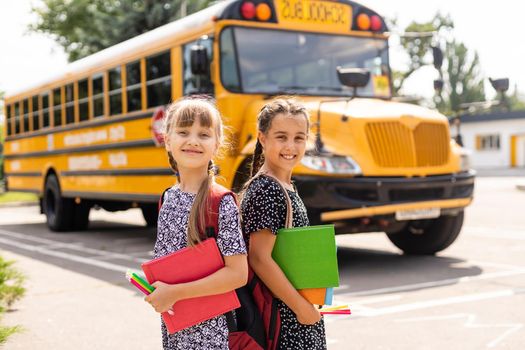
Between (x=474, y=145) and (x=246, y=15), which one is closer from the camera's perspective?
(x=246, y=15)

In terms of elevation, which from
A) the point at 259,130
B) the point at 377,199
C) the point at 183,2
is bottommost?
the point at 377,199

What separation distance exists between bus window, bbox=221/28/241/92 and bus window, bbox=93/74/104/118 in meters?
3.19

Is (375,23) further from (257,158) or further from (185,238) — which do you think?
(185,238)

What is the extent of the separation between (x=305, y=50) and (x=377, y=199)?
78.3 inches

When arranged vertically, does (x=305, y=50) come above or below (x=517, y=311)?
above

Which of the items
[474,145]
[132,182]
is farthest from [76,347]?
[474,145]

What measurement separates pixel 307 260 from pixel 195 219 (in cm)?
36

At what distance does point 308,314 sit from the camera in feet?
7.72

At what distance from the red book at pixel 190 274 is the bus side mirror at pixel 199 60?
5416mm

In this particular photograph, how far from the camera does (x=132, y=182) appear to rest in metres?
9.43

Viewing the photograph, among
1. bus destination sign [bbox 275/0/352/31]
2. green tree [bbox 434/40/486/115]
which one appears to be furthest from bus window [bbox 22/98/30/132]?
green tree [bbox 434/40/486/115]

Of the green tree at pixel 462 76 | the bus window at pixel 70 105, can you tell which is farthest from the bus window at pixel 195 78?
the green tree at pixel 462 76

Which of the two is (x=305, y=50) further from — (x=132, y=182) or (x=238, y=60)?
(x=132, y=182)

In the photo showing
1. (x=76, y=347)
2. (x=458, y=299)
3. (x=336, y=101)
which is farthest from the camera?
(x=336, y=101)
